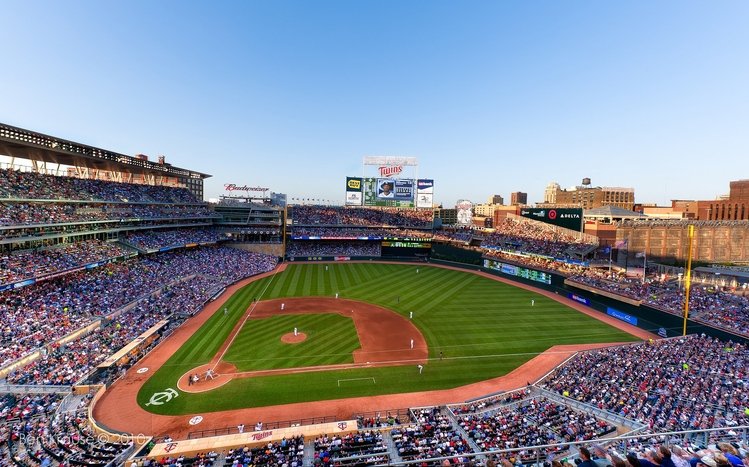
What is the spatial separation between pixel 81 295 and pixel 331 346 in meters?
21.9

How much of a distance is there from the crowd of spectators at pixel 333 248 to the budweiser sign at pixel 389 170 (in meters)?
14.2

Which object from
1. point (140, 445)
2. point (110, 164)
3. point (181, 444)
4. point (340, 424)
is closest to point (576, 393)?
point (340, 424)

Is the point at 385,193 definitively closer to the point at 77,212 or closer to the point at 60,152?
the point at 77,212

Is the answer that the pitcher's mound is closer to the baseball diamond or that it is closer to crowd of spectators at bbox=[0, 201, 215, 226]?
the baseball diamond

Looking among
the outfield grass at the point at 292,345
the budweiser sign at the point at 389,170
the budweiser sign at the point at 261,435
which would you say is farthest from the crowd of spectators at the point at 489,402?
the budweiser sign at the point at 389,170

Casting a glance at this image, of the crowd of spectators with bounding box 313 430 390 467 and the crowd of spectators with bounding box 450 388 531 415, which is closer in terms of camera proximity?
the crowd of spectators with bounding box 313 430 390 467

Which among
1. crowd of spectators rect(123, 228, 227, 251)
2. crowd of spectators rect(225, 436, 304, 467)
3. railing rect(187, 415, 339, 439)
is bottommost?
railing rect(187, 415, 339, 439)

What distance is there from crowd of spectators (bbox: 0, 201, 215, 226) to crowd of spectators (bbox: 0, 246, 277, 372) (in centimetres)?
569

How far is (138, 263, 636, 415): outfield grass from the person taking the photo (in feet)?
67.7

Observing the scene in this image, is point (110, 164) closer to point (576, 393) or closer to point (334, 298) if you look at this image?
point (334, 298)

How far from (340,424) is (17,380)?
59.1 feet

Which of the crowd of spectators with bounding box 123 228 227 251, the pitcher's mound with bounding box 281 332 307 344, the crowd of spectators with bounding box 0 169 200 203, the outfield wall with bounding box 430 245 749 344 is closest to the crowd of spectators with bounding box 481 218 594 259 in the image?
the outfield wall with bounding box 430 245 749 344

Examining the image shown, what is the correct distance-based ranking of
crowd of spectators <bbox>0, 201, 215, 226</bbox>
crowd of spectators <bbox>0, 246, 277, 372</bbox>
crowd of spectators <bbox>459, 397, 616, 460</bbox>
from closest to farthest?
crowd of spectators <bbox>459, 397, 616, 460</bbox>, crowd of spectators <bbox>0, 246, 277, 372</bbox>, crowd of spectators <bbox>0, 201, 215, 226</bbox>

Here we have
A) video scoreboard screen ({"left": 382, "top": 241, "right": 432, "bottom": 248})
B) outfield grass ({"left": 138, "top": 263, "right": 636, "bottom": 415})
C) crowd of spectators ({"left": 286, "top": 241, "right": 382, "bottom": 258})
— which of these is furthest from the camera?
video scoreboard screen ({"left": 382, "top": 241, "right": 432, "bottom": 248})
